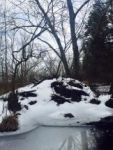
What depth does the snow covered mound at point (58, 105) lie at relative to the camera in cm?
1138

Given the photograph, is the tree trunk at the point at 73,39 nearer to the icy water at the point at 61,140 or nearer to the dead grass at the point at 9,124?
the dead grass at the point at 9,124

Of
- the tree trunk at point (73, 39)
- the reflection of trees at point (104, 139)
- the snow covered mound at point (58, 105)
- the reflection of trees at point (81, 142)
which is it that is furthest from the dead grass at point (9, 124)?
the tree trunk at point (73, 39)

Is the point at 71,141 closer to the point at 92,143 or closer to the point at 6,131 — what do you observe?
the point at 92,143

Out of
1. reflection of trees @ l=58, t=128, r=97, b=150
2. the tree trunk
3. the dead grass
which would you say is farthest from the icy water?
the tree trunk

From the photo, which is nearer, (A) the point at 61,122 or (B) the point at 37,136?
(B) the point at 37,136

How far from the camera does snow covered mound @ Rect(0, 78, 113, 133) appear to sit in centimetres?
1138

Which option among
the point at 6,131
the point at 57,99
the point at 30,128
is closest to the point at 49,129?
the point at 30,128

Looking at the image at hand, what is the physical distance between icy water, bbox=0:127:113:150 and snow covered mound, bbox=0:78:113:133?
0.74m

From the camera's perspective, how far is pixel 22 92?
14.3m

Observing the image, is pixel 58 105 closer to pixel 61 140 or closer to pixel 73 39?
pixel 61 140

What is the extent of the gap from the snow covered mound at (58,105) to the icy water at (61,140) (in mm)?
736

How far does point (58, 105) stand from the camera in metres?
12.9

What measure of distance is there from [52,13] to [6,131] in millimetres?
16224

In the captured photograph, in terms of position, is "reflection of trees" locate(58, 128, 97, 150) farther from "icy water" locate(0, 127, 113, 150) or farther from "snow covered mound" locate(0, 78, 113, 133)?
"snow covered mound" locate(0, 78, 113, 133)
